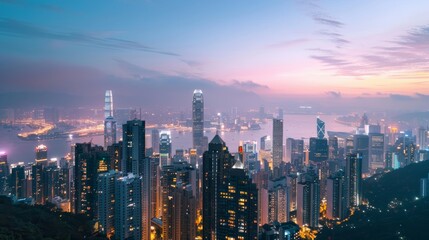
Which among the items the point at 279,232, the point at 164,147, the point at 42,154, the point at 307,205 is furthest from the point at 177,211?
the point at 164,147

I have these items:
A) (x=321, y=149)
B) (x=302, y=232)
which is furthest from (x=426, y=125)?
(x=302, y=232)

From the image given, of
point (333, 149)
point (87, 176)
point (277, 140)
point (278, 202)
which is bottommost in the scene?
point (278, 202)

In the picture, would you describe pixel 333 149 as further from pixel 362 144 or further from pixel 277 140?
pixel 277 140

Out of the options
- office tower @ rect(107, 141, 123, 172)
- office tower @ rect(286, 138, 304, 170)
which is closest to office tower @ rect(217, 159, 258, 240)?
office tower @ rect(107, 141, 123, 172)

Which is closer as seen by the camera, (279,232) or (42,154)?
(279,232)

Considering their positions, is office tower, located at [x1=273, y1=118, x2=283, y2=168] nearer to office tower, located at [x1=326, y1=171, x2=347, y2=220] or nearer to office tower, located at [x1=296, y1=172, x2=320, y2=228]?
office tower, located at [x1=326, y1=171, x2=347, y2=220]

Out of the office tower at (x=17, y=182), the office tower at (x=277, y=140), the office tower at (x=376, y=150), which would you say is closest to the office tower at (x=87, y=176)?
the office tower at (x=17, y=182)
